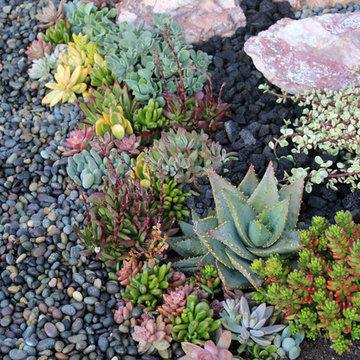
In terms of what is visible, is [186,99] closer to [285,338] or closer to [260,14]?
[260,14]

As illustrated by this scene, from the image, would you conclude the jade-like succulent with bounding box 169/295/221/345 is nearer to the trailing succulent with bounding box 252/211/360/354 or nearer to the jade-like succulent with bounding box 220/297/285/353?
the jade-like succulent with bounding box 220/297/285/353

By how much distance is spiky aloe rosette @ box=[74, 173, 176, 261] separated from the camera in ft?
10.2

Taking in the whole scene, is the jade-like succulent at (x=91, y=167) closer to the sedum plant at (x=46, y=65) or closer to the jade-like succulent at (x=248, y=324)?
the sedum plant at (x=46, y=65)

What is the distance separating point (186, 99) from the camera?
388 cm

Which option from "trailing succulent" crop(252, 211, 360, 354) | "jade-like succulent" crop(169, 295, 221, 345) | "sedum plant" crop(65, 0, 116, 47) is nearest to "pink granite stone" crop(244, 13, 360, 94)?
"sedum plant" crop(65, 0, 116, 47)

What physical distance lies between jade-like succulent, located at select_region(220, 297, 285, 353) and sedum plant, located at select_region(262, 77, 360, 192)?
963 mm

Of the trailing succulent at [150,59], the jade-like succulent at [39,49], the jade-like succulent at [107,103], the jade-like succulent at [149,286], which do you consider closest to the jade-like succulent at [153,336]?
the jade-like succulent at [149,286]

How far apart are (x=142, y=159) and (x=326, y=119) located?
1.42 metres

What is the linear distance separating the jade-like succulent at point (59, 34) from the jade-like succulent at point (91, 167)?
154 cm

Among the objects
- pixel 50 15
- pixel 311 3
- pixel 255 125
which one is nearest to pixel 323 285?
pixel 255 125

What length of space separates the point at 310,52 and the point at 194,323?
243 cm

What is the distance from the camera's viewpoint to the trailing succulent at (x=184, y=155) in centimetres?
340

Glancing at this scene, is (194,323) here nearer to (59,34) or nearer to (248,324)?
(248,324)

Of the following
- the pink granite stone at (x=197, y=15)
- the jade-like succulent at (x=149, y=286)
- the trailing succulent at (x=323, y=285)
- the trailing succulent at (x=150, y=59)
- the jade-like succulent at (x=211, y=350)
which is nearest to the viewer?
the trailing succulent at (x=323, y=285)
